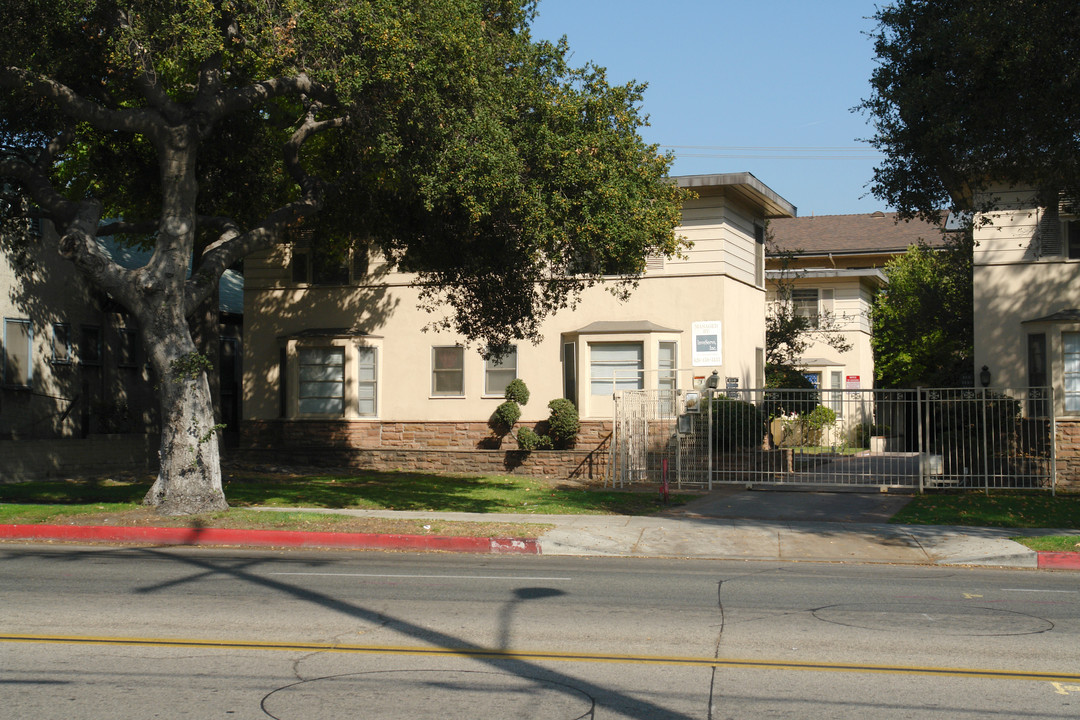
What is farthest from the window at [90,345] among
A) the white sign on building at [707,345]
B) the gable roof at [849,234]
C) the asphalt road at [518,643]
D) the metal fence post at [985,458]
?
the gable roof at [849,234]

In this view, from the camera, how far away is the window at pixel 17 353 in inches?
939

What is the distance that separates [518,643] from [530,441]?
56.8 feet

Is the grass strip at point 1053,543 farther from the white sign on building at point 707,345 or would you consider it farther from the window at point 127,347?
the window at point 127,347

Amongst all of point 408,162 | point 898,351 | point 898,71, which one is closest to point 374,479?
point 408,162

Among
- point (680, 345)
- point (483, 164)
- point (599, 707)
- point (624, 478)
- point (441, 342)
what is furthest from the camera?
point (441, 342)

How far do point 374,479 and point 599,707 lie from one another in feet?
59.6

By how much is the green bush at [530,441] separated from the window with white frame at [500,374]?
5.51ft

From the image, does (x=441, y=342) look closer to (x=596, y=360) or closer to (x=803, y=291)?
(x=596, y=360)

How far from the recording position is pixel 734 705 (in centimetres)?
592

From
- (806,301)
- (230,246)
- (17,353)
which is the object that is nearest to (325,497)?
(230,246)

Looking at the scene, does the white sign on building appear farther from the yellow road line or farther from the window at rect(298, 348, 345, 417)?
the yellow road line

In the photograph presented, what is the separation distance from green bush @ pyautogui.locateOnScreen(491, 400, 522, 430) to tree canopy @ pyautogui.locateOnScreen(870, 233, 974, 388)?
519 inches

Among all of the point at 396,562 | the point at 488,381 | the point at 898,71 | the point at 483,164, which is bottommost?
the point at 396,562

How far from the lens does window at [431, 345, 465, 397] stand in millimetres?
26688
